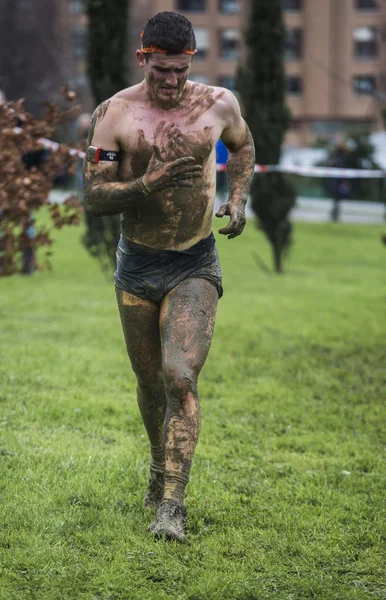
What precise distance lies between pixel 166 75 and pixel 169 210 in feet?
1.98

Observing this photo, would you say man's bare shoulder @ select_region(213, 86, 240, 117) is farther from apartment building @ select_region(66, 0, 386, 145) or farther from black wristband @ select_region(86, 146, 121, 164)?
apartment building @ select_region(66, 0, 386, 145)

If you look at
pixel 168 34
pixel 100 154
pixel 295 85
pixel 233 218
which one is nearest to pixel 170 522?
pixel 233 218

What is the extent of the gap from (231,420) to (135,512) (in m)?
2.25

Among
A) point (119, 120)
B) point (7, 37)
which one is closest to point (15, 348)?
point (119, 120)

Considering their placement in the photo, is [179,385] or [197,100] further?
[197,100]

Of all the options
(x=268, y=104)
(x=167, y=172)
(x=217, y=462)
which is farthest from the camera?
(x=268, y=104)

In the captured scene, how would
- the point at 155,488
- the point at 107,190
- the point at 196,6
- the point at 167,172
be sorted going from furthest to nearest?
the point at 196,6, the point at 155,488, the point at 107,190, the point at 167,172

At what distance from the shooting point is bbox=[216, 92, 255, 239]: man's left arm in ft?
15.9

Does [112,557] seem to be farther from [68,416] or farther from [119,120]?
[68,416]

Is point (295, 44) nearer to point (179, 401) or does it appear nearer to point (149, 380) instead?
point (149, 380)

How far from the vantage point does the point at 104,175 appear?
15.4 ft

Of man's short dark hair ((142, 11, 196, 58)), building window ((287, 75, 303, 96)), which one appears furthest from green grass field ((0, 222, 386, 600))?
building window ((287, 75, 303, 96))

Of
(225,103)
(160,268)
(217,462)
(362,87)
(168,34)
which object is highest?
(168,34)

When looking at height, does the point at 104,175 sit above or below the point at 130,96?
below
